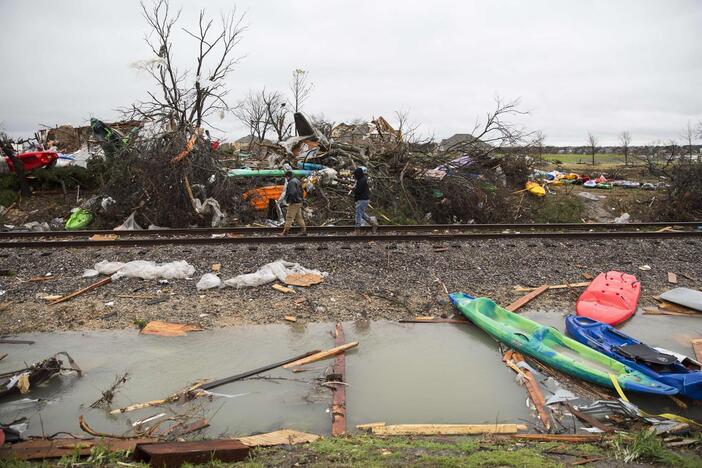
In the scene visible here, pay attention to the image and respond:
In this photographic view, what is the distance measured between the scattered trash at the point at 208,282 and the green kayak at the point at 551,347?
12.3 ft

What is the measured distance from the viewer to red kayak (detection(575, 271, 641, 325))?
6266 millimetres

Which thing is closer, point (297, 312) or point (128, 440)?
point (128, 440)

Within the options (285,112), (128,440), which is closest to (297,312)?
(128,440)

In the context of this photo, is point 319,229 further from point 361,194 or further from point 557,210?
point 557,210

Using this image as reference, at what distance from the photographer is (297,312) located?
623cm

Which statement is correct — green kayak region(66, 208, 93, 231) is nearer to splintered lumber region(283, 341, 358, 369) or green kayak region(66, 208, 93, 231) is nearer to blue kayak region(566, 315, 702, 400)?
splintered lumber region(283, 341, 358, 369)

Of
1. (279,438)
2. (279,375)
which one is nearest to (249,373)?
(279,375)

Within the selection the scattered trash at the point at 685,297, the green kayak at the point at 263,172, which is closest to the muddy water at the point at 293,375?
the scattered trash at the point at 685,297

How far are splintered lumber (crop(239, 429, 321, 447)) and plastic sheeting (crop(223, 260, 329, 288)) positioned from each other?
3.46 m

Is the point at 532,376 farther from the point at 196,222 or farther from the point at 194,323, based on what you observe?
the point at 196,222

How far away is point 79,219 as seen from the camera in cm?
1190

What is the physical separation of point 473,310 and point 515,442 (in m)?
Answer: 2.48

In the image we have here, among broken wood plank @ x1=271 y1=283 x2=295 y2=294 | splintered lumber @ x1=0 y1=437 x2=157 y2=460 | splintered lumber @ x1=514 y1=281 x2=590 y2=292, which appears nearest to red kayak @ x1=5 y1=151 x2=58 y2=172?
broken wood plank @ x1=271 y1=283 x2=295 y2=294

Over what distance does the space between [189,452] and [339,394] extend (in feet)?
5.25
